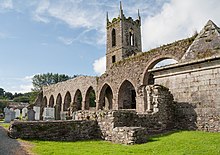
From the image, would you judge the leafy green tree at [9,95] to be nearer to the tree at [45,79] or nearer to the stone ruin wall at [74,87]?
the tree at [45,79]

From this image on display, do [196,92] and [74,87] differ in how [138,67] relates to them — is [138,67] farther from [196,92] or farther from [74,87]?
[74,87]

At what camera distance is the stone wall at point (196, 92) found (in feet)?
29.9

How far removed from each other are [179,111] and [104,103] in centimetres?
1930

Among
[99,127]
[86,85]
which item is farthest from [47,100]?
[99,127]

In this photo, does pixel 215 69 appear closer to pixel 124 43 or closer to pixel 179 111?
pixel 179 111

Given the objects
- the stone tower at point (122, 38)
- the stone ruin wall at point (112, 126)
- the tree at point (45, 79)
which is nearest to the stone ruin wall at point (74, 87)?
the stone tower at point (122, 38)

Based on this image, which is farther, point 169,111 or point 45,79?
point 45,79

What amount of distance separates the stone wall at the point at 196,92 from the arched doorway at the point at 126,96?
38.1 ft

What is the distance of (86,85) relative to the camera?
96.2ft

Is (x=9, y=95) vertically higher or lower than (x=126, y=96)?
higher

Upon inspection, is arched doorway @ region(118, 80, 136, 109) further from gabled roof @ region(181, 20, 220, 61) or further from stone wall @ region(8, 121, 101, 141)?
stone wall @ region(8, 121, 101, 141)

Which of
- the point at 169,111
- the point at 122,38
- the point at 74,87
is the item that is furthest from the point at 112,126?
the point at 122,38

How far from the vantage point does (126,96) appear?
81.4ft

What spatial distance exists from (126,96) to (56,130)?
631 inches
